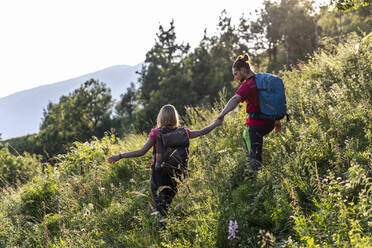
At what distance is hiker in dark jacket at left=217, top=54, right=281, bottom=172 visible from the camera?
13.5 ft

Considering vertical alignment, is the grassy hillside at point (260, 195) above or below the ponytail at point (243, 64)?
below

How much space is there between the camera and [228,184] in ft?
13.5

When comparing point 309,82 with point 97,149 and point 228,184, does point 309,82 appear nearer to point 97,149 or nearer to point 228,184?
point 228,184

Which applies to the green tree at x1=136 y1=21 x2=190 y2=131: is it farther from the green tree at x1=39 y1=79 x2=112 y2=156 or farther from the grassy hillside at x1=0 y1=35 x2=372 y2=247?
the grassy hillside at x1=0 y1=35 x2=372 y2=247

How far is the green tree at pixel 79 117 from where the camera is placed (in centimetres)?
5397

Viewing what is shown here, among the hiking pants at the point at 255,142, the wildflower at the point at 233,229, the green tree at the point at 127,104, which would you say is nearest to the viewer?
the wildflower at the point at 233,229

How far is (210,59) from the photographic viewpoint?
47.5 m

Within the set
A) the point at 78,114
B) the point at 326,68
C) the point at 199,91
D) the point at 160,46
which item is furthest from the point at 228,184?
the point at 78,114

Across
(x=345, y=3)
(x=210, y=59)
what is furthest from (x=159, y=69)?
(x=345, y=3)

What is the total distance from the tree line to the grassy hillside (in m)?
30.6

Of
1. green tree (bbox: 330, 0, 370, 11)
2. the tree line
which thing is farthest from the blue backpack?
the tree line

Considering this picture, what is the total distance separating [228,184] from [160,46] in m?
49.4

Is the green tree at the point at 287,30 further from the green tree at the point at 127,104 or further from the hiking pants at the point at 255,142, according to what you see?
the hiking pants at the point at 255,142

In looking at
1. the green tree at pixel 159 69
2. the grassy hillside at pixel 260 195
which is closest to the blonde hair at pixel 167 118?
the grassy hillside at pixel 260 195
